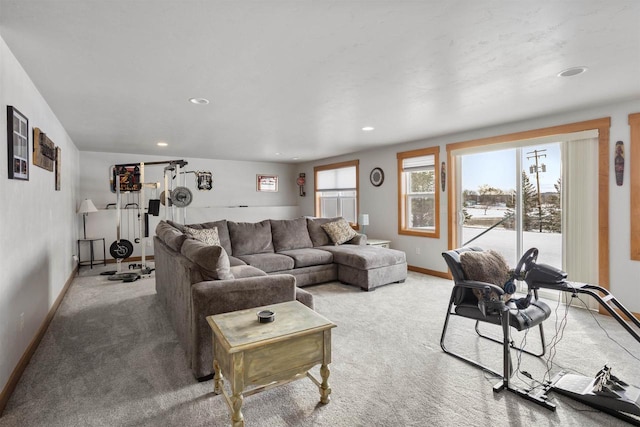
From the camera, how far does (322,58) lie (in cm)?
237

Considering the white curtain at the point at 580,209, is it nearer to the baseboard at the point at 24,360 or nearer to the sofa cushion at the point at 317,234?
the sofa cushion at the point at 317,234

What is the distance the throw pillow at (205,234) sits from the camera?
4.40 m

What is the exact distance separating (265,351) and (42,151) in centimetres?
293

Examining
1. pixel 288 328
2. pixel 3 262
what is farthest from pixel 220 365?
pixel 3 262

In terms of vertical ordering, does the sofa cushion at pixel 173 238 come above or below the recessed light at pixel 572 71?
below

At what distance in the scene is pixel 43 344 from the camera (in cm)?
284

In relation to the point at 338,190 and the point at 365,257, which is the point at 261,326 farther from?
the point at 338,190

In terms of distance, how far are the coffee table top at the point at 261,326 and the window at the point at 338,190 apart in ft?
16.5

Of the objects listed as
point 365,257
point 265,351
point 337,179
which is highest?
point 337,179

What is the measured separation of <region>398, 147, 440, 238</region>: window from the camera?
214 inches

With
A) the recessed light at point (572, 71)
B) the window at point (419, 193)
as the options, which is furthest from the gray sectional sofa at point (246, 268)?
the recessed light at point (572, 71)

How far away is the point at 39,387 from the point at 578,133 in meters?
5.43

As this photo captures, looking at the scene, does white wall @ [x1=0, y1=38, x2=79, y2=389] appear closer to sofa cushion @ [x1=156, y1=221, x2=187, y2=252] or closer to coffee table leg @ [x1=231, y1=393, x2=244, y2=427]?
sofa cushion @ [x1=156, y1=221, x2=187, y2=252]

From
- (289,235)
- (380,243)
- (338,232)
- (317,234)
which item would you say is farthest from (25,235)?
(380,243)
